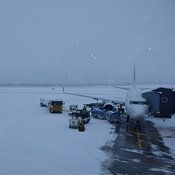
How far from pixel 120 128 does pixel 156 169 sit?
1876cm

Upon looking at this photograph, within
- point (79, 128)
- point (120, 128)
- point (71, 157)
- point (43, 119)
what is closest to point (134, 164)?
point (71, 157)

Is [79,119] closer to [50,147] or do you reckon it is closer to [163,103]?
[163,103]

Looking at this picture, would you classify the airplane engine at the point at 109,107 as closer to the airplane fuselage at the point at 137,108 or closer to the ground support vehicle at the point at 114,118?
the ground support vehicle at the point at 114,118

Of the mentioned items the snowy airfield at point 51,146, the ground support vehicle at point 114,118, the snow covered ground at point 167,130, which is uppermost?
the ground support vehicle at point 114,118

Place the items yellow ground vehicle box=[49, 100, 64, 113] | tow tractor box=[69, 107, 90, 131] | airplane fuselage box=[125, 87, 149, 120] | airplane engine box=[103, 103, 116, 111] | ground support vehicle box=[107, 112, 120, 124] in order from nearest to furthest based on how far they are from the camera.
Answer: tow tractor box=[69, 107, 90, 131] < airplane fuselage box=[125, 87, 149, 120] < ground support vehicle box=[107, 112, 120, 124] < airplane engine box=[103, 103, 116, 111] < yellow ground vehicle box=[49, 100, 64, 113]

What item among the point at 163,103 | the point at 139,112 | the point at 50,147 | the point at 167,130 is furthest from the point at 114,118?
the point at 50,147

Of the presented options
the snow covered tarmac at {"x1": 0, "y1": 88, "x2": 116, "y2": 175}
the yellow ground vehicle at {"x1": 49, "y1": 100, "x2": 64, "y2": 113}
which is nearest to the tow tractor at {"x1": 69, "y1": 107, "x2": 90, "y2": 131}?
the snow covered tarmac at {"x1": 0, "y1": 88, "x2": 116, "y2": 175}

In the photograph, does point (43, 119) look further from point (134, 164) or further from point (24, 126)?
point (134, 164)

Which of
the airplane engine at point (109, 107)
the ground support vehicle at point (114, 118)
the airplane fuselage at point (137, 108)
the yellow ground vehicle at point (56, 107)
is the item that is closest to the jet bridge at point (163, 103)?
the airplane fuselage at point (137, 108)

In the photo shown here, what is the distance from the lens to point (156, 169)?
2442 centimetres

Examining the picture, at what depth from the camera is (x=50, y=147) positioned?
1205 inches

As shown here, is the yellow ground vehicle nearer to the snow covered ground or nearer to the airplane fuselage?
the snow covered ground

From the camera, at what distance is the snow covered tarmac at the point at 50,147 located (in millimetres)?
23812

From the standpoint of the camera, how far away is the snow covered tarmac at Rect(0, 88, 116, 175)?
23812 mm
